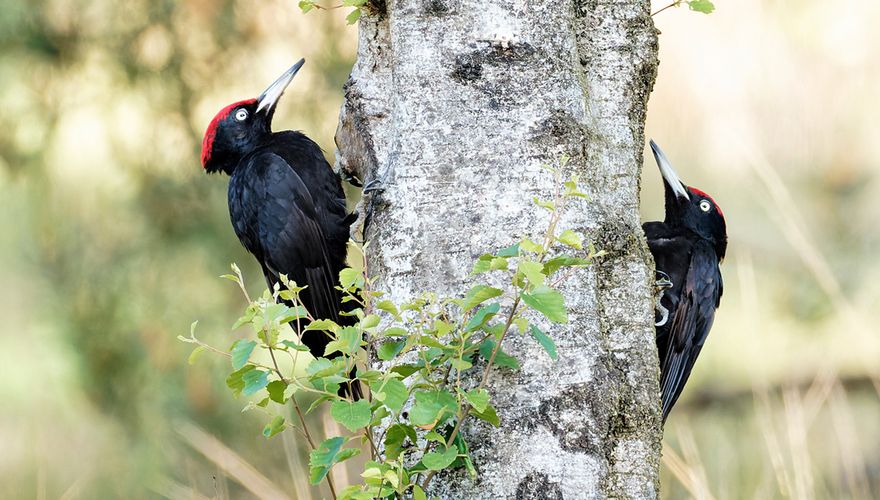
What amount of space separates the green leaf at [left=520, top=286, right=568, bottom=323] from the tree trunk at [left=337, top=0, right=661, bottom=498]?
0.76 ft

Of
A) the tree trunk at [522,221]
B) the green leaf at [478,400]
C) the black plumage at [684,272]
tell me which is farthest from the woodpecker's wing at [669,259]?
the green leaf at [478,400]

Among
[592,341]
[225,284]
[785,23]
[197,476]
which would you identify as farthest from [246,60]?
[592,341]

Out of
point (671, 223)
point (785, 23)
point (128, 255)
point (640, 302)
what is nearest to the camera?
point (640, 302)

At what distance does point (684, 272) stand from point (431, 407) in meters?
1.91

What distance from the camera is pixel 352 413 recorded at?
130cm

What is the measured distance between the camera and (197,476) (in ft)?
11.8

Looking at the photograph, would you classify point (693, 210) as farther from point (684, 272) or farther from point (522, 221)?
point (522, 221)

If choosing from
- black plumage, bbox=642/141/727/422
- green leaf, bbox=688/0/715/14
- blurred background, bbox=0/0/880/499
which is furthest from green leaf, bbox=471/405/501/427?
blurred background, bbox=0/0/880/499

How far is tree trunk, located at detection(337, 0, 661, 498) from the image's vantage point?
1.50 meters

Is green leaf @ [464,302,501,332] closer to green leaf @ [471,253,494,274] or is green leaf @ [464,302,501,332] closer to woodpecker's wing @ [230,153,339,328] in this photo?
green leaf @ [471,253,494,274]

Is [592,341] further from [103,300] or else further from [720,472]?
[103,300]

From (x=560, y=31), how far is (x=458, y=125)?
0.23 m

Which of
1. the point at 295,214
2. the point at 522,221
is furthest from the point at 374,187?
the point at 295,214

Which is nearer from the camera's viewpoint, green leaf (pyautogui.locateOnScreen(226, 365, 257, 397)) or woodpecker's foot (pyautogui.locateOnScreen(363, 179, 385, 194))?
green leaf (pyautogui.locateOnScreen(226, 365, 257, 397))
